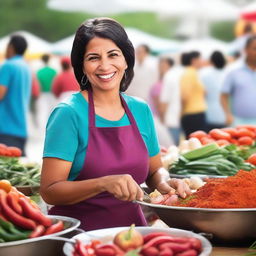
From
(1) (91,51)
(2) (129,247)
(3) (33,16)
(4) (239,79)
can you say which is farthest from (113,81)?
(3) (33,16)

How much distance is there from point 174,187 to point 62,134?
1.87ft

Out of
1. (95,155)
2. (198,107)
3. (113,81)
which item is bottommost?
(198,107)

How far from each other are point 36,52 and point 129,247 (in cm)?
1737

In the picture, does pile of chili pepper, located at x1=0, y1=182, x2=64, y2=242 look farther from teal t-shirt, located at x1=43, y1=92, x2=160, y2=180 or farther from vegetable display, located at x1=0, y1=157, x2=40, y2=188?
vegetable display, located at x1=0, y1=157, x2=40, y2=188

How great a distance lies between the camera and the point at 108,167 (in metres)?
3.22

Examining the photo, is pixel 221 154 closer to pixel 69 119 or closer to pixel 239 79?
pixel 69 119

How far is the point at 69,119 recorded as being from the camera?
319 centimetres

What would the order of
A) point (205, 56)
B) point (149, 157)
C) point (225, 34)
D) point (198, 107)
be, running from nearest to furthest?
point (149, 157) < point (198, 107) < point (205, 56) < point (225, 34)

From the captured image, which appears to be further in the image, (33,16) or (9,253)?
(33,16)

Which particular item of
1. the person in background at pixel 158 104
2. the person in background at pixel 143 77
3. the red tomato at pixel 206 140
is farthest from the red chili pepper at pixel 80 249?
the person in background at pixel 143 77

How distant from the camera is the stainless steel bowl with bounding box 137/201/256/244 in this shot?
9.75 feet

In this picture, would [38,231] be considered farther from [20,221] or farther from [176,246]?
[176,246]

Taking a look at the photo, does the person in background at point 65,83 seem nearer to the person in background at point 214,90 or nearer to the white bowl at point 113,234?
the person in background at point 214,90

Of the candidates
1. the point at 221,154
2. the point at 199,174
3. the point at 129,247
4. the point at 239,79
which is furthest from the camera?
the point at 239,79
